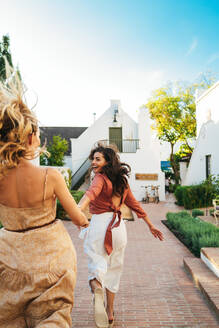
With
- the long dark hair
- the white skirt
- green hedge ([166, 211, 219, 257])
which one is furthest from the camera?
green hedge ([166, 211, 219, 257])

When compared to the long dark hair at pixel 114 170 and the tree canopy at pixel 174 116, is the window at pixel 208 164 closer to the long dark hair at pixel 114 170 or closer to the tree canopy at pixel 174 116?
the tree canopy at pixel 174 116

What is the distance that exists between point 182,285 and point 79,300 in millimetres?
1625

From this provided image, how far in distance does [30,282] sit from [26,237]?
0.25 meters

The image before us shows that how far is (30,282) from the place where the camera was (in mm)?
1552

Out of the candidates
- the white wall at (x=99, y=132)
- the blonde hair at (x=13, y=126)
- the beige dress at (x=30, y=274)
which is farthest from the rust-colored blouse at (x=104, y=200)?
the white wall at (x=99, y=132)

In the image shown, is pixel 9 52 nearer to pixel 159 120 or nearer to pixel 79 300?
pixel 79 300

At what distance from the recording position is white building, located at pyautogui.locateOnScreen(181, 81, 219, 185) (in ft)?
48.3

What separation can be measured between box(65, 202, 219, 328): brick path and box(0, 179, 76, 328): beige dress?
6.01 feet

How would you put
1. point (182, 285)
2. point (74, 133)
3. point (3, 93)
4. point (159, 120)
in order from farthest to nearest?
1. point (74, 133)
2. point (159, 120)
3. point (182, 285)
4. point (3, 93)

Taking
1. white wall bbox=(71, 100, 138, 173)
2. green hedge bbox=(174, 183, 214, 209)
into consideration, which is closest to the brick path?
green hedge bbox=(174, 183, 214, 209)

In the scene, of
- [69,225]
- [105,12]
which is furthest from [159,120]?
[69,225]

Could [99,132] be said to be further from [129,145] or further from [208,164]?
[208,164]

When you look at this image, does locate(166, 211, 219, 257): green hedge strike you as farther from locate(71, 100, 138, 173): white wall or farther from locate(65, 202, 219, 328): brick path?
locate(71, 100, 138, 173): white wall

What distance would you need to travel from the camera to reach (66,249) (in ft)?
5.52
